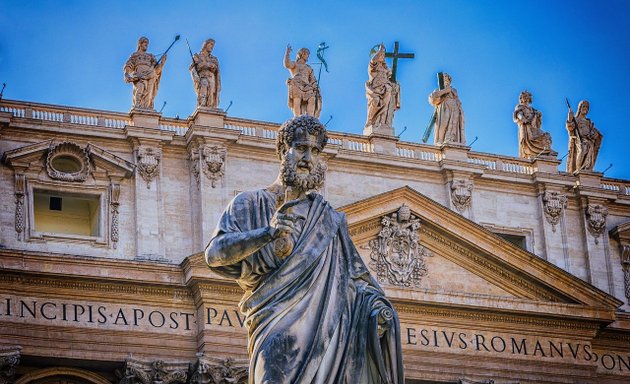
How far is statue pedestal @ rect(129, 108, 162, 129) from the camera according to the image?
37.2 m

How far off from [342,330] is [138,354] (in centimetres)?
2644

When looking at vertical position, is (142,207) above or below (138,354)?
above

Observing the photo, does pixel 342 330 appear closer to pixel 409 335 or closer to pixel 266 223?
pixel 266 223

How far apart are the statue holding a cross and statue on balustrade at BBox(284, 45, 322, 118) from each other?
1434 millimetres

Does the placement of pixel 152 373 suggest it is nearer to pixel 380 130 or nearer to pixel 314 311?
pixel 380 130

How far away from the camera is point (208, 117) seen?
37531 mm

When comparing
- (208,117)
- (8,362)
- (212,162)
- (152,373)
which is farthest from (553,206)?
(8,362)

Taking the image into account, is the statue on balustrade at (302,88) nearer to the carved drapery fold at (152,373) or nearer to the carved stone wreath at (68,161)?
the carved stone wreath at (68,161)

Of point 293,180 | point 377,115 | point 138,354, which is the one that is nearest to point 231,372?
point 138,354

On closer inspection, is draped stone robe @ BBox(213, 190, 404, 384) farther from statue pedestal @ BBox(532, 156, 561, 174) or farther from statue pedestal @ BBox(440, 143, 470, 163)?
statue pedestal @ BBox(532, 156, 561, 174)

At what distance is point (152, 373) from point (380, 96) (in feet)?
26.4

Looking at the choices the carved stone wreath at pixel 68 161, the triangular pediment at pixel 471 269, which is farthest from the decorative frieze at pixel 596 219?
the carved stone wreath at pixel 68 161

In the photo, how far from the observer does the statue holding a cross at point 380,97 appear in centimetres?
3962

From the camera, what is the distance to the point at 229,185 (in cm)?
3753
